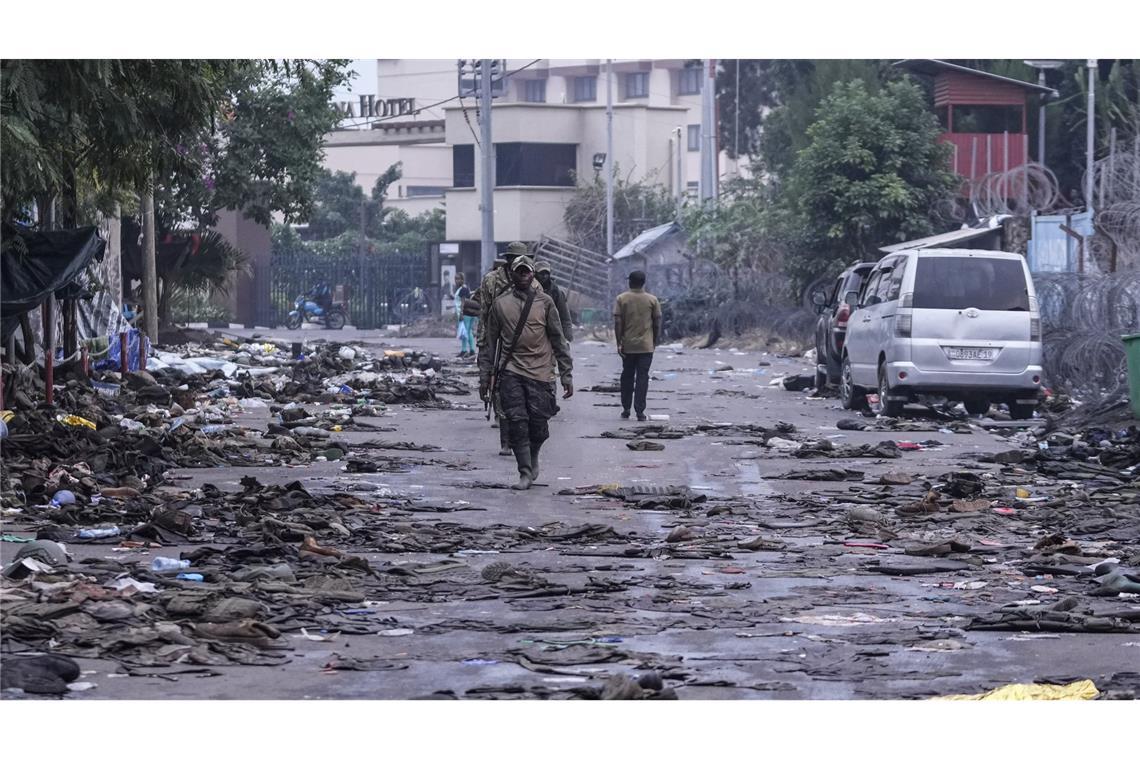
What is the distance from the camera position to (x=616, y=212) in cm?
6384

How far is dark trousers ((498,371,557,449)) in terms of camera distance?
13.0 metres

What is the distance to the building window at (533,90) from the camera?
102750 mm

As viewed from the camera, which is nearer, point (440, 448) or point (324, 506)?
point (324, 506)

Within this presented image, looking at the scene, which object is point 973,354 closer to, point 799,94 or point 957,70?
point 957,70

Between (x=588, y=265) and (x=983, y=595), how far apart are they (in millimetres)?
49347

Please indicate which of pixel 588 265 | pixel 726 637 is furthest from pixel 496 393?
pixel 588 265

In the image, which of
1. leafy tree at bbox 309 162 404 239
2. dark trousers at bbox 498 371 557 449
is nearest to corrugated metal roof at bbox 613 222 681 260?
leafy tree at bbox 309 162 404 239

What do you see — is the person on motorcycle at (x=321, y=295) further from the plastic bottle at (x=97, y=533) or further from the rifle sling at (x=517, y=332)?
the plastic bottle at (x=97, y=533)

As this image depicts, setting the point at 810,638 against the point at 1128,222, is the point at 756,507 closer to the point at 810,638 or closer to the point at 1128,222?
the point at 810,638

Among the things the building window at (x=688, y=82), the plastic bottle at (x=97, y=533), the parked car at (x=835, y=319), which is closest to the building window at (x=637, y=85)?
the building window at (x=688, y=82)

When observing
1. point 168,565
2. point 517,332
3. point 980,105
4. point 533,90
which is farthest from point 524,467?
point 533,90

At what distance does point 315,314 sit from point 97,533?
50.1 meters

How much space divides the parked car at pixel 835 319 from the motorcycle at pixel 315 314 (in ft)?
117

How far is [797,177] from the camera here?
137 feet
